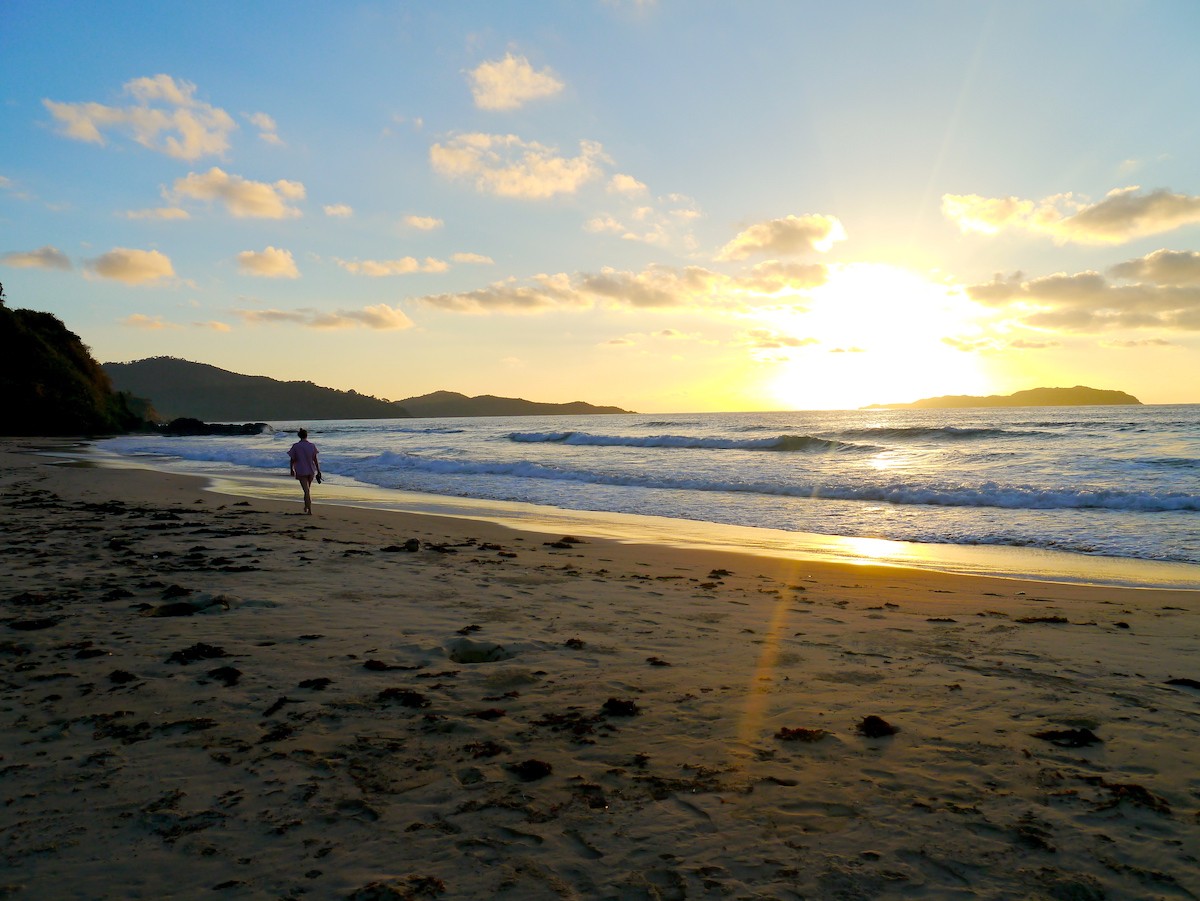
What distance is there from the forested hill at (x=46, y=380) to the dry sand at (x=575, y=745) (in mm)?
53815

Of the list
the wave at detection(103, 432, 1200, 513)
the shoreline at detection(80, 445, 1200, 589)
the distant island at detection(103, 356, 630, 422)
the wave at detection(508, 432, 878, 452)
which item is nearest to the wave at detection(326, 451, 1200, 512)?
the wave at detection(103, 432, 1200, 513)

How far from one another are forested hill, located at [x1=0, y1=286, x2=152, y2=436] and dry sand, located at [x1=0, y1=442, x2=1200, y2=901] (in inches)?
2119

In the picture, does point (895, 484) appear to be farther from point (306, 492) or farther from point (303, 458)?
point (303, 458)

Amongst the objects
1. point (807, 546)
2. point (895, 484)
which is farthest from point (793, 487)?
point (807, 546)

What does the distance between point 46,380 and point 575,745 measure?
6095cm

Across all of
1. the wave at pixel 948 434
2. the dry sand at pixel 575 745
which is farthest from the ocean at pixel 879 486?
the dry sand at pixel 575 745

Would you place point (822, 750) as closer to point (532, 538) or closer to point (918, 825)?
point (918, 825)

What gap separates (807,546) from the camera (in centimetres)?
1046

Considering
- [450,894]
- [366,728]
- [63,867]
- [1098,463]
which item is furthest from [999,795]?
[1098,463]

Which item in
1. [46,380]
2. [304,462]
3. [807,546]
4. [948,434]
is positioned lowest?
[807,546]

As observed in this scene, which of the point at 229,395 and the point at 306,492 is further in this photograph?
the point at 229,395

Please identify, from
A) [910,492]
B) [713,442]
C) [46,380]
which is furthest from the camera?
[46,380]

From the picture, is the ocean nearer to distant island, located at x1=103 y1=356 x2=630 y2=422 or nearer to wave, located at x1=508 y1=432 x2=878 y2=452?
wave, located at x1=508 y1=432 x2=878 y2=452

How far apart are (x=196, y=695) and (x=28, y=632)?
2.03 m
